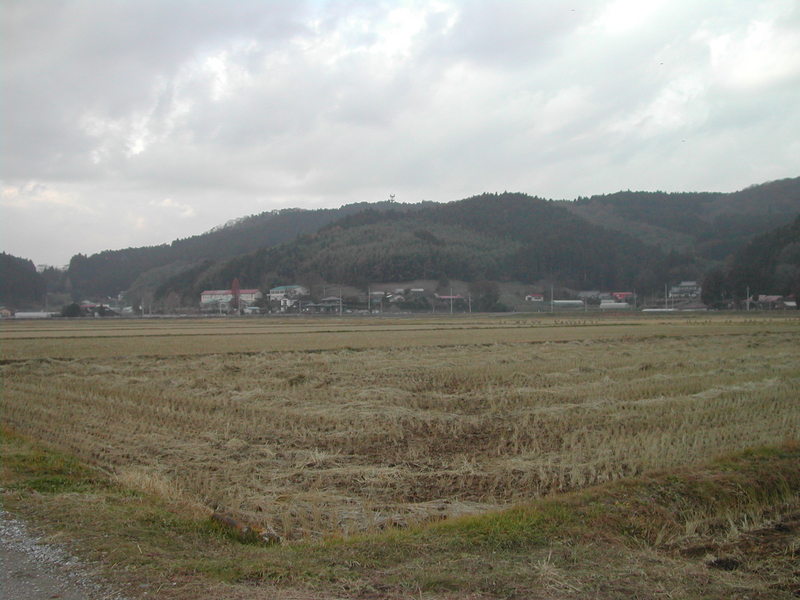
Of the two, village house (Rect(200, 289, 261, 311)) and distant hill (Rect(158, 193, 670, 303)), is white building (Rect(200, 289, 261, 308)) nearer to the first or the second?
village house (Rect(200, 289, 261, 311))

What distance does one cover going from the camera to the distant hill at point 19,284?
9581 centimetres

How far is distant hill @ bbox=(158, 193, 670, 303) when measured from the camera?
431ft

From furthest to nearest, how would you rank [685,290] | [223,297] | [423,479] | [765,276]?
[223,297], [685,290], [765,276], [423,479]

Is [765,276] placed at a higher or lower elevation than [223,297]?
higher

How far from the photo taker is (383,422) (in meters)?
13.7

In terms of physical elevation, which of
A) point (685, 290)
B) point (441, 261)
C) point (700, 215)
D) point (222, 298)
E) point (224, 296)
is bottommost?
point (685, 290)

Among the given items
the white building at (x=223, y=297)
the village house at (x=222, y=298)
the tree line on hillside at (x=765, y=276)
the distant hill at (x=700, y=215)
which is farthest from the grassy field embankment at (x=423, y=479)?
the distant hill at (x=700, y=215)

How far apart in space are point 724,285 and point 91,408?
91.1 meters

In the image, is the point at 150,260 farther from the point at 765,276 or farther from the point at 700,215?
the point at 700,215

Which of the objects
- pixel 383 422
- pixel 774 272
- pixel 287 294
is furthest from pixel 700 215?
pixel 383 422

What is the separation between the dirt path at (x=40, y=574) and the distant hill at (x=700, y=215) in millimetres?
151278

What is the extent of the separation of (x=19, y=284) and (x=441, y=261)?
77.2 metres

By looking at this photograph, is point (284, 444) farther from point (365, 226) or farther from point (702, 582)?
point (365, 226)

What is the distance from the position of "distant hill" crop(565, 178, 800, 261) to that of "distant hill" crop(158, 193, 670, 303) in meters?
18.0
